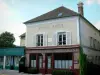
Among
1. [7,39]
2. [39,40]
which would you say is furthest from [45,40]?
[7,39]

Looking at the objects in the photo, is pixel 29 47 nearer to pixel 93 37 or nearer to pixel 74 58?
pixel 74 58

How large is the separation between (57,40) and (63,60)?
9.08 feet

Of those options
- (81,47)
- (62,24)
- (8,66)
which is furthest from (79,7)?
(8,66)

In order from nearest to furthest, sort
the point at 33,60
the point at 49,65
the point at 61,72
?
the point at 61,72 < the point at 49,65 < the point at 33,60

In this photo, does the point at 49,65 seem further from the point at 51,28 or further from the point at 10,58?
the point at 10,58

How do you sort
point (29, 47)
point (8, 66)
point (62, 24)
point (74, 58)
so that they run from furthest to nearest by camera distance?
1. point (8, 66)
2. point (29, 47)
3. point (62, 24)
4. point (74, 58)

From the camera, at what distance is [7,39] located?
4919 cm

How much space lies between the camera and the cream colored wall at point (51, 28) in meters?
23.9

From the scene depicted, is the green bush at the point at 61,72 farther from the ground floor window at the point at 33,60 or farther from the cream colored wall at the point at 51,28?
the ground floor window at the point at 33,60

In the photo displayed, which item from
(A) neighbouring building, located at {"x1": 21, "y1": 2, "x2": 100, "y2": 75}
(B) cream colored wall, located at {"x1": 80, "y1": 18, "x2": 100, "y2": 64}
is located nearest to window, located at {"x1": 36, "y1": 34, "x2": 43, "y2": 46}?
(A) neighbouring building, located at {"x1": 21, "y1": 2, "x2": 100, "y2": 75}

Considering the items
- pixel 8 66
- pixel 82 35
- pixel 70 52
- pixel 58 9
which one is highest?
pixel 58 9

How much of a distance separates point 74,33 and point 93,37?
8.43 meters

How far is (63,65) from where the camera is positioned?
80.2 feet

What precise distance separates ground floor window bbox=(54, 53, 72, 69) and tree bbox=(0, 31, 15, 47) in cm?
2539
